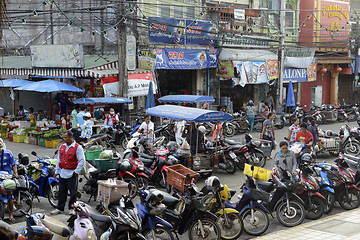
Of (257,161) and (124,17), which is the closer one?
(257,161)

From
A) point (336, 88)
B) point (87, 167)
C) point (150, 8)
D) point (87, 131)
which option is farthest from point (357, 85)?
point (87, 167)

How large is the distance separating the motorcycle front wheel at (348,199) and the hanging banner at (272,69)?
1739 centimetres

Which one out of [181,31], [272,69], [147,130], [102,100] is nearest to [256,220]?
[147,130]

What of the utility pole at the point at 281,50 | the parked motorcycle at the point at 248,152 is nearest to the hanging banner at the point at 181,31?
the utility pole at the point at 281,50

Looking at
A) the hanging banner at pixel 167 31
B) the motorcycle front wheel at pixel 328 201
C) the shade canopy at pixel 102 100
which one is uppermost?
the hanging banner at pixel 167 31

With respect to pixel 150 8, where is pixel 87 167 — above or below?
below

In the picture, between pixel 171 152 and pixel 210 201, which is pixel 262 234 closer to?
pixel 210 201

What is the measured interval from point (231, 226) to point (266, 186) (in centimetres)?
145

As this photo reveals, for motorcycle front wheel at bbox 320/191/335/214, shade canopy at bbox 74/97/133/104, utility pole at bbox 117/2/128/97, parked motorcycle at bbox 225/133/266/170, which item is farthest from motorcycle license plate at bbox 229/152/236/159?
utility pole at bbox 117/2/128/97

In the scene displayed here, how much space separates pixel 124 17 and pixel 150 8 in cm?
544

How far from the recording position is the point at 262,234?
336 inches

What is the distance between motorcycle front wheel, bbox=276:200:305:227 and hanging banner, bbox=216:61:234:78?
56.7 feet

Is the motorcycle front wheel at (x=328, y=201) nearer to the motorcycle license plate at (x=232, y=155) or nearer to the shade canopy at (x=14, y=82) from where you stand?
the motorcycle license plate at (x=232, y=155)

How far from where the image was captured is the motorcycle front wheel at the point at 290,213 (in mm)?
8898
